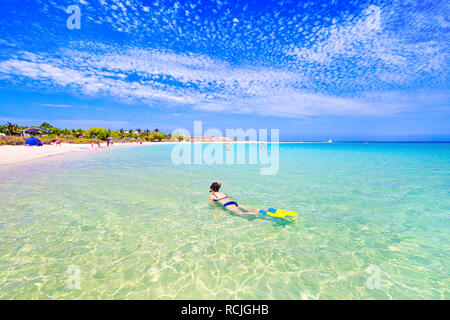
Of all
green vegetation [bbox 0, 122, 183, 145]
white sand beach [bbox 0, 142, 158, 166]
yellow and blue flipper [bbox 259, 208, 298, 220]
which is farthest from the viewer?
green vegetation [bbox 0, 122, 183, 145]

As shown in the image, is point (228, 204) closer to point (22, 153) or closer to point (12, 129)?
point (22, 153)

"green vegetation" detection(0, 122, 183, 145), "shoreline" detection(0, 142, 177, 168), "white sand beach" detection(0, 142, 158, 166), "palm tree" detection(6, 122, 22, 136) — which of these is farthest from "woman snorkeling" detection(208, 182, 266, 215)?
"palm tree" detection(6, 122, 22, 136)

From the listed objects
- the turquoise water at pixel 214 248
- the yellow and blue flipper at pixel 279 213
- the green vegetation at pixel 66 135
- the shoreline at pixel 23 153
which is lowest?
the turquoise water at pixel 214 248

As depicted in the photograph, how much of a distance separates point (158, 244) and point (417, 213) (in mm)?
10966

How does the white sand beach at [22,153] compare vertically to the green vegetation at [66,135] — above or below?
below

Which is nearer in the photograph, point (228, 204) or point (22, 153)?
point (228, 204)

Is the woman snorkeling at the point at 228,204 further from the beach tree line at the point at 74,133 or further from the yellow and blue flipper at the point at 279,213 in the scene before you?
the beach tree line at the point at 74,133

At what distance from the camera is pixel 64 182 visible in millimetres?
13312

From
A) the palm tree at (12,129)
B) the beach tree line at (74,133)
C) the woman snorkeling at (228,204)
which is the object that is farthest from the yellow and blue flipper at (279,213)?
the palm tree at (12,129)

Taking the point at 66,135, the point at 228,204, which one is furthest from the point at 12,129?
the point at 228,204

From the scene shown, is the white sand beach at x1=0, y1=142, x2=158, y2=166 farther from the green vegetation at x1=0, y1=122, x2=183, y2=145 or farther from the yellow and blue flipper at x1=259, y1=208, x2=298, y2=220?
the yellow and blue flipper at x1=259, y1=208, x2=298, y2=220

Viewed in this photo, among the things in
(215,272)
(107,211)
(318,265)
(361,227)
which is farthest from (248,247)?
(107,211)

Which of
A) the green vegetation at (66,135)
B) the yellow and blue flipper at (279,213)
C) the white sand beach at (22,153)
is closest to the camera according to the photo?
the yellow and blue flipper at (279,213)

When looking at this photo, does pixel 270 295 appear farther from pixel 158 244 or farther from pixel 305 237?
pixel 158 244
